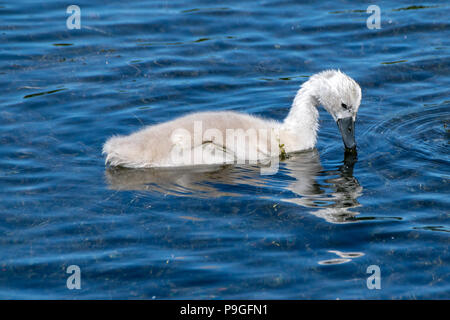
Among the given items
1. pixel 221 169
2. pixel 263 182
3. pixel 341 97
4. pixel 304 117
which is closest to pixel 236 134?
pixel 221 169

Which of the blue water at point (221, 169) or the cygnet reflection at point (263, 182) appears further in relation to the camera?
the cygnet reflection at point (263, 182)

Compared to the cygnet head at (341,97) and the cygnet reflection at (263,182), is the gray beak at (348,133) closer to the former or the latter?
Result: the cygnet head at (341,97)

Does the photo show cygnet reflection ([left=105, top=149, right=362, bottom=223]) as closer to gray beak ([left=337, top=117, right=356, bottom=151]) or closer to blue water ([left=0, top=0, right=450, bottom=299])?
blue water ([left=0, top=0, right=450, bottom=299])

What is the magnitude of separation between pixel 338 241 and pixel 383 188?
3.98 feet

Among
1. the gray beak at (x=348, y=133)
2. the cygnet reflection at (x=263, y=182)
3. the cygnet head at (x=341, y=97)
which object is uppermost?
the cygnet head at (x=341, y=97)

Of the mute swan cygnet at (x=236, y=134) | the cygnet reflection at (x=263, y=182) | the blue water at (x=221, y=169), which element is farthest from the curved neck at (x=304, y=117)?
the cygnet reflection at (x=263, y=182)

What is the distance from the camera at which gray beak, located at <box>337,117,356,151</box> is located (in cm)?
864

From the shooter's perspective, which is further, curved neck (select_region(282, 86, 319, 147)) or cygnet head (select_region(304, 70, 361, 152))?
curved neck (select_region(282, 86, 319, 147))

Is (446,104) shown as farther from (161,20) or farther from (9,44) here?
(9,44)

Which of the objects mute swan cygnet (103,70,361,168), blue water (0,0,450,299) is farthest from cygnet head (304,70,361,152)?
blue water (0,0,450,299)

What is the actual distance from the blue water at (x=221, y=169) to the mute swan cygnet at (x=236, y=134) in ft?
0.54

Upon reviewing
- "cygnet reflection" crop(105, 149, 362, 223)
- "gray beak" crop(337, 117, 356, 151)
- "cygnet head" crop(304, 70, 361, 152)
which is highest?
"cygnet head" crop(304, 70, 361, 152)

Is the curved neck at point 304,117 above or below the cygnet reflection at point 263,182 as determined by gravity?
above

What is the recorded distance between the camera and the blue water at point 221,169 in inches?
254
